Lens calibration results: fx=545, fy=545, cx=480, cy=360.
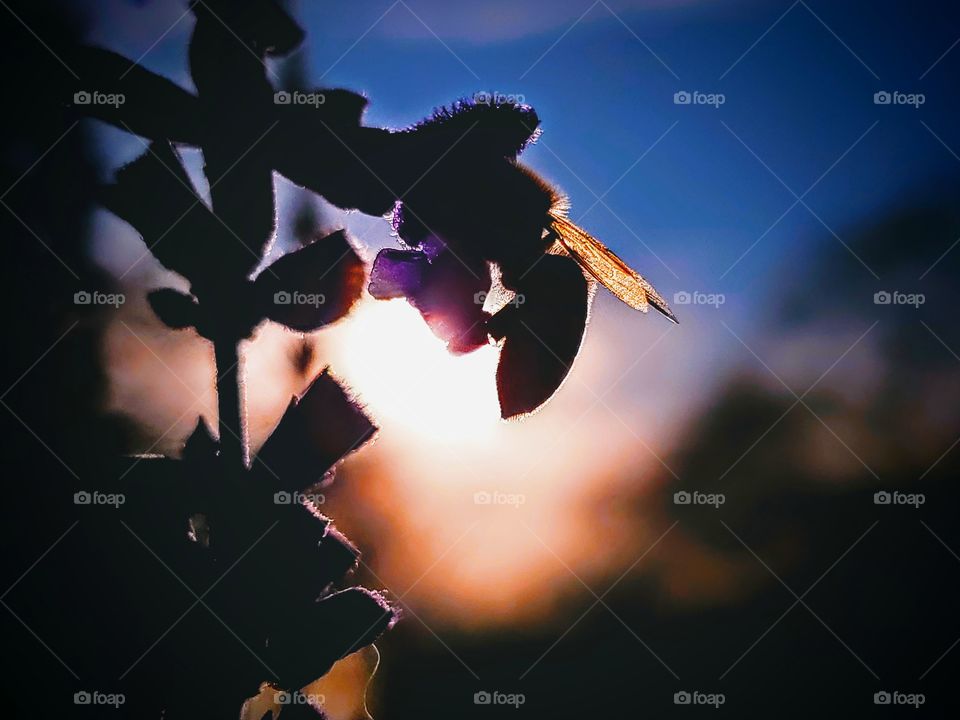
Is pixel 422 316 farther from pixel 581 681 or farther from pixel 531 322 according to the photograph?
pixel 581 681

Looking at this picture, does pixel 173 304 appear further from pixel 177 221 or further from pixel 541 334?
pixel 541 334

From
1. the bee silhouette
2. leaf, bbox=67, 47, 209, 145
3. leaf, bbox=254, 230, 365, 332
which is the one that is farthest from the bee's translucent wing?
leaf, bbox=67, 47, 209, 145

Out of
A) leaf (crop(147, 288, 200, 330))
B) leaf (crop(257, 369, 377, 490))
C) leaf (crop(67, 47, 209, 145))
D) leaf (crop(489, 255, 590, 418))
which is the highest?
leaf (crop(67, 47, 209, 145))

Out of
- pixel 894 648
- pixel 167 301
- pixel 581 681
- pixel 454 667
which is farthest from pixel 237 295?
pixel 581 681

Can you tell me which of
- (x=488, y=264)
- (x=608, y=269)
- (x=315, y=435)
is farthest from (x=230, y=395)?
(x=608, y=269)

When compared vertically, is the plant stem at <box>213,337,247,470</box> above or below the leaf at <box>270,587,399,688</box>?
above

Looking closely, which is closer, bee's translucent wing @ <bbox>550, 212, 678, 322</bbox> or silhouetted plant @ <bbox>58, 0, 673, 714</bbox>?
silhouetted plant @ <bbox>58, 0, 673, 714</bbox>

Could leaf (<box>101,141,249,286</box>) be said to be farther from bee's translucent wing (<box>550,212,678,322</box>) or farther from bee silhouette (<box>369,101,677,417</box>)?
bee's translucent wing (<box>550,212,678,322</box>)
